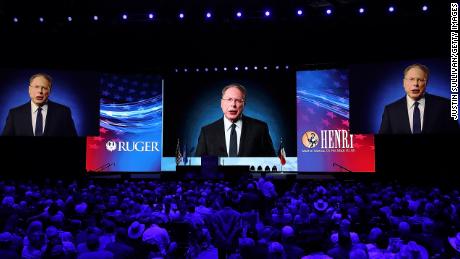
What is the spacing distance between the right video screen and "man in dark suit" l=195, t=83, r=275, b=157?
5.11 meters

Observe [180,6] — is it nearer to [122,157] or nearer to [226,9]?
[226,9]

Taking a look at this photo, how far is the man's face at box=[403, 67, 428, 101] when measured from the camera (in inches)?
722

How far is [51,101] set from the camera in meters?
20.8

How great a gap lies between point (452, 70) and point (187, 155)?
11.8 meters

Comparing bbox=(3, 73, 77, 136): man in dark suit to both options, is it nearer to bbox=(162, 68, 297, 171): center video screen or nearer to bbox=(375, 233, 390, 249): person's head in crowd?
bbox=(162, 68, 297, 171): center video screen

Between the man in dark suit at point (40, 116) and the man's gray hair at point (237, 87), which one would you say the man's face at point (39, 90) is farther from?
the man's gray hair at point (237, 87)

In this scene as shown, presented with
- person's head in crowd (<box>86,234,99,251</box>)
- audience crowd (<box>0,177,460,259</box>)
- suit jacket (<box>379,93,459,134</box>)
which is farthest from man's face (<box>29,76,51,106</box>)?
person's head in crowd (<box>86,234,99,251</box>)

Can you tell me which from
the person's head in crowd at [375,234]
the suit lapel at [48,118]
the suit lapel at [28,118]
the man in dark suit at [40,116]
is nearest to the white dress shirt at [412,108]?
the person's head in crowd at [375,234]

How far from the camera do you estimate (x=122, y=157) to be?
23766 millimetres

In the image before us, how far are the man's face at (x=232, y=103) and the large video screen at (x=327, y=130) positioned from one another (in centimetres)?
269

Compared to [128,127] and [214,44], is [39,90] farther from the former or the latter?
[214,44]

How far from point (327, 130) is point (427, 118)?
504cm

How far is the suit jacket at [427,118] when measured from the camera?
17.8 m

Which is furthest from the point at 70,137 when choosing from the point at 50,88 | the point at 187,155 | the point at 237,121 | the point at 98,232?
the point at 98,232
